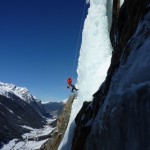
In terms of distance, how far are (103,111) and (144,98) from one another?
3.35 meters

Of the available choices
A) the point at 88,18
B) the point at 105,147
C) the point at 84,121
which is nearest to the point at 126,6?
the point at 84,121

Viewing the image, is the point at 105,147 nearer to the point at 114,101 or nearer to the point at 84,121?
the point at 114,101

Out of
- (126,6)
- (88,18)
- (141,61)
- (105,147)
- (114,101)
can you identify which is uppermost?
(88,18)

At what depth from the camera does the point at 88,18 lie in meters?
24.5

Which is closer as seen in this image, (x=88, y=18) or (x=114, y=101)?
(x=114, y=101)

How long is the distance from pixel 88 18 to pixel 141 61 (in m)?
16.9

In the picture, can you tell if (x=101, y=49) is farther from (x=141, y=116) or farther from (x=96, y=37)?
(x=141, y=116)

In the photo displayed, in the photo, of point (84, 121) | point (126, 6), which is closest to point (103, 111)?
point (84, 121)

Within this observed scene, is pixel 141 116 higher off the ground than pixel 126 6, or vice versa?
pixel 126 6

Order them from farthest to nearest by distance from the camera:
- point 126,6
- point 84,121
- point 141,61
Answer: point 84,121 → point 126,6 → point 141,61

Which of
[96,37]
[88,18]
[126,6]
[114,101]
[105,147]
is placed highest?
[88,18]

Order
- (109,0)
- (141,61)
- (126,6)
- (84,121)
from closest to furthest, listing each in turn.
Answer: (141,61)
(126,6)
(84,121)
(109,0)

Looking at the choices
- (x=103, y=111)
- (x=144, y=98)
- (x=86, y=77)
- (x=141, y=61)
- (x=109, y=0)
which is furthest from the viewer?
(x=109, y=0)

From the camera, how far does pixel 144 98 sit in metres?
7.26
